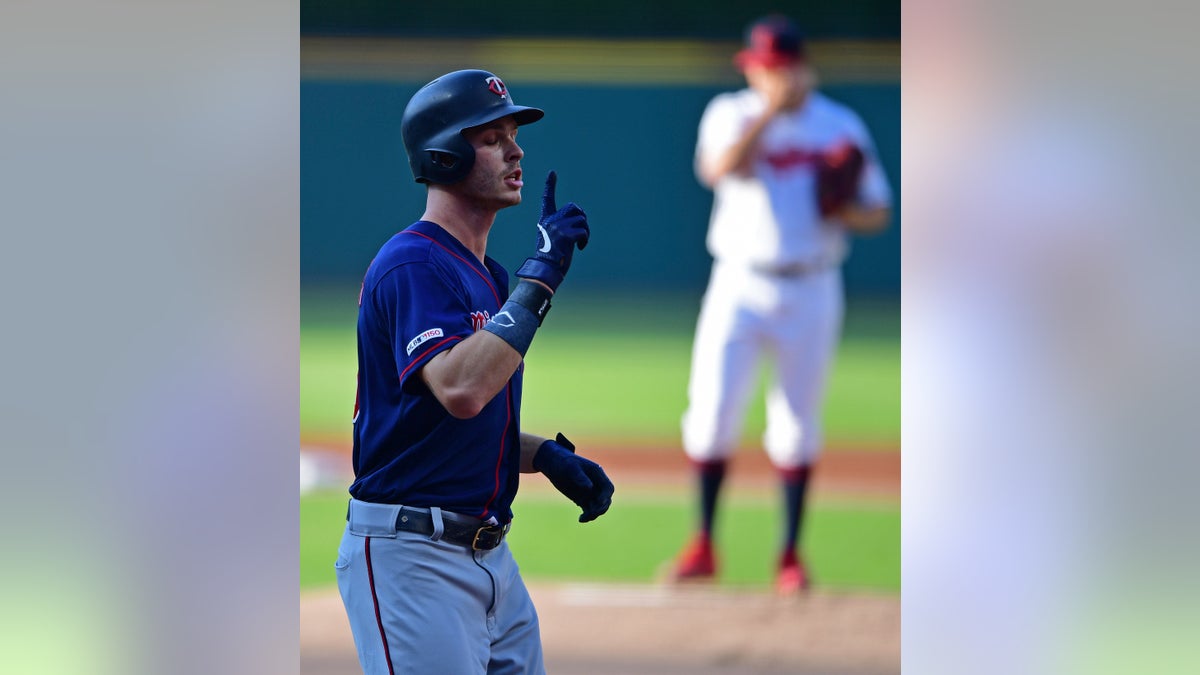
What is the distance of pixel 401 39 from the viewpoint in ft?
12.6

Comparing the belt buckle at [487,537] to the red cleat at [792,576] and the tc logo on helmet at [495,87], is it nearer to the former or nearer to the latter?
the tc logo on helmet at [495,87]

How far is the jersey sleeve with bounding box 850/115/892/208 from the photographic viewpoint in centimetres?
394

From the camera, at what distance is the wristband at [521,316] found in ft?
5.75

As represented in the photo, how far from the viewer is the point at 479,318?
1894 millimetres

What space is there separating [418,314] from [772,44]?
8.09 feet

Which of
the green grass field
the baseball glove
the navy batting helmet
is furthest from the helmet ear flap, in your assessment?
the baseball glove

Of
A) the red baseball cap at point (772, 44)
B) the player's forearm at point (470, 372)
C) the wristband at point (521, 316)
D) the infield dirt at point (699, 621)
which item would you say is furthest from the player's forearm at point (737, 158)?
the player's forearm at point (470, 372)

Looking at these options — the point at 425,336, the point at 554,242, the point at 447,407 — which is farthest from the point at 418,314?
the point at 554,242

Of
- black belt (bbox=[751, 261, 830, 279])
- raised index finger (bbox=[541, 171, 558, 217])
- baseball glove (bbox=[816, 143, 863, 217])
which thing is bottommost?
raised index finger (bbox=[541, 171, 558, 217])

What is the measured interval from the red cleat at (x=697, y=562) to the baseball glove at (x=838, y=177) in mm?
1182

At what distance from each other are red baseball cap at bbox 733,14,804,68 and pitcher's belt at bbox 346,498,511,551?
2.43 metres

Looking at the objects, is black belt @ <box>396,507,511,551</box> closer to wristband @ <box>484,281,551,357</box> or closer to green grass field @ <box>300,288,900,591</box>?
wristband @ <box>484,281,551,357</box>
